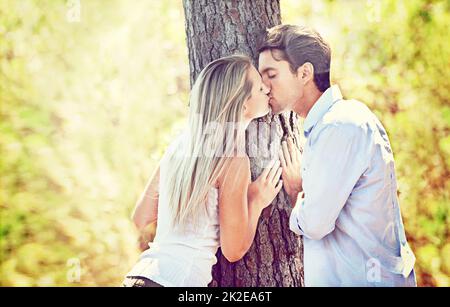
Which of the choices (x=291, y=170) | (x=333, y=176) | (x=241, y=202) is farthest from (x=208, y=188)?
(x=333, y=176)

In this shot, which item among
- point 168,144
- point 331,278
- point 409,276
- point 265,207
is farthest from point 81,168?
point 409,276

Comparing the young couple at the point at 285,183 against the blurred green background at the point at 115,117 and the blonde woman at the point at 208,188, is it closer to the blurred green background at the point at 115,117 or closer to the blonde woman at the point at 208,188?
the blonde woman at the point at 208,188

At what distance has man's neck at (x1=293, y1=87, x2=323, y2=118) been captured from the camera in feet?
8.97

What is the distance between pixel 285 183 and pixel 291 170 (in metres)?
0.06

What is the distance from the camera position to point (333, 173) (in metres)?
2.52

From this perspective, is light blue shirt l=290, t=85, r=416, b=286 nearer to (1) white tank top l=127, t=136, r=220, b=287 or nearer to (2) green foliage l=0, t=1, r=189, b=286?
(1) white tank top l=127, t=136, r=220, b=287

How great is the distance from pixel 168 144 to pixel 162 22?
0.56m

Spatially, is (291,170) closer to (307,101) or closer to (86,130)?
(307,101)


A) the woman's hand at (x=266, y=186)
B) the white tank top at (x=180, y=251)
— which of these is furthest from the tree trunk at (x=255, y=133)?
the white tank top at (x=180, y=251)

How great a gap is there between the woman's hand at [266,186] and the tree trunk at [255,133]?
3 centimetres

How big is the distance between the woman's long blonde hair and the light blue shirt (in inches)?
12.2

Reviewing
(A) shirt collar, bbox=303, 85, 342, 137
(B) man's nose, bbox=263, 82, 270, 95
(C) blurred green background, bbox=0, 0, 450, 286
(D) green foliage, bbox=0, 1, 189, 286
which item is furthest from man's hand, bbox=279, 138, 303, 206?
(D) green foliage, bbox=0, 1, 189, 286

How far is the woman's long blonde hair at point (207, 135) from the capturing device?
258 cm
